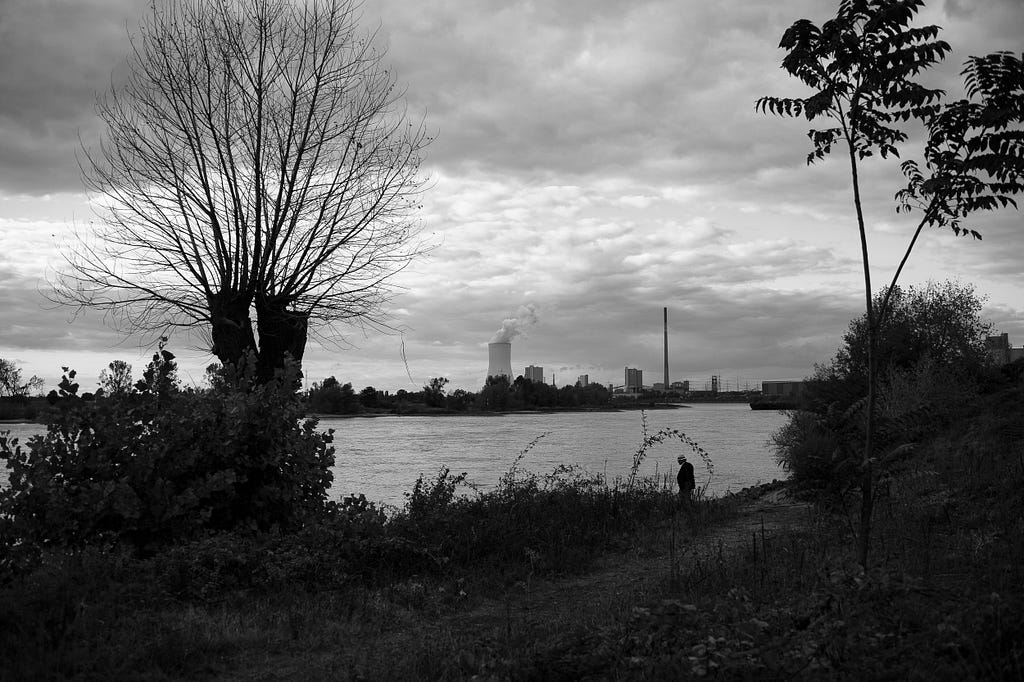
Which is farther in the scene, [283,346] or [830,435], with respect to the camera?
[283,346]

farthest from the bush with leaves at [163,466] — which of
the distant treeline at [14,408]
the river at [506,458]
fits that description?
the distant treeline at [14,408]

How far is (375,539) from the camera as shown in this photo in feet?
29.4

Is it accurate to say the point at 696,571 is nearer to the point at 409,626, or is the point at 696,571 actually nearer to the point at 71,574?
the point at 409,626

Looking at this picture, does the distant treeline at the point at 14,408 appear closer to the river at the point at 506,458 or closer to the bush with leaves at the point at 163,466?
the river at the point at 506,458

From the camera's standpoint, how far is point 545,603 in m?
7.58

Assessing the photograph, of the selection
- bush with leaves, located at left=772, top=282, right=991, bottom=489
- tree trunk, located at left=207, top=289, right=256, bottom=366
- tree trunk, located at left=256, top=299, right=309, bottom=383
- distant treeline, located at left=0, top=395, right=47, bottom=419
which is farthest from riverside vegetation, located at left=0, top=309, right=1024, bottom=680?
distant treeline, located at left=0, top=395, right=47, bottom=419

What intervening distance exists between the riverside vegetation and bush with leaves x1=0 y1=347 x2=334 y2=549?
0.03 m

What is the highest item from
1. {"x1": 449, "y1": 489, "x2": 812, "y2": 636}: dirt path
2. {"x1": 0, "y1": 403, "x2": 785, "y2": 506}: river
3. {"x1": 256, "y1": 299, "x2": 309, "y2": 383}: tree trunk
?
{"x1": 256, "y1": 299, "x2": 309, "y2": 383}: tree trunk

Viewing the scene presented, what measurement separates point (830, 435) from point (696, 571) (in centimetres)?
188

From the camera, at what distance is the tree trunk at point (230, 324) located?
1100 centimetres

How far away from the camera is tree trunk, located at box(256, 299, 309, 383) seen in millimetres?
11180

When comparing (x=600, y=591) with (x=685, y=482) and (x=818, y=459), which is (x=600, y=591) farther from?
(x=685, y=482)

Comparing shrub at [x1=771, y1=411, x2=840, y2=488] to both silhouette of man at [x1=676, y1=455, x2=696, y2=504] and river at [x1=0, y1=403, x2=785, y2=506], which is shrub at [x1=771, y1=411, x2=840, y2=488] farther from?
river at [x1=0, y1=403, x2=785, y2=506]

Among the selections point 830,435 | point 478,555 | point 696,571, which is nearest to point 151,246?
point 478,555
